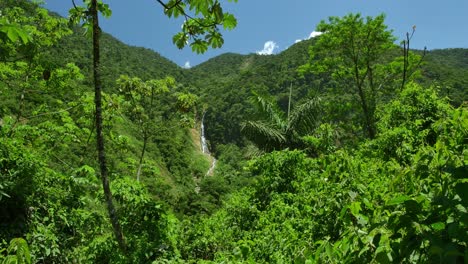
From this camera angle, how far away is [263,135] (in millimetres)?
14234

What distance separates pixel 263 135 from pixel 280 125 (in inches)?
40.1

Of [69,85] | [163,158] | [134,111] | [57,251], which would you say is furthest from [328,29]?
[163,158]

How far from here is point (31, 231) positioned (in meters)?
6.64

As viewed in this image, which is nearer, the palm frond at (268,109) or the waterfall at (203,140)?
the palm frond at (268,109)

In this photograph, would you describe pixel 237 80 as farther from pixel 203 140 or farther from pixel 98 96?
pixel 98 96

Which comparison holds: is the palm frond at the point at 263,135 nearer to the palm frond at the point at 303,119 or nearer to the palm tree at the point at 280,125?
the palm tree at the point at 280,125

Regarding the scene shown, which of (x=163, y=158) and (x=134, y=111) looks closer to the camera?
(x=134, y=111)

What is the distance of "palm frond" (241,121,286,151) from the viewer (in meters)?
14.2

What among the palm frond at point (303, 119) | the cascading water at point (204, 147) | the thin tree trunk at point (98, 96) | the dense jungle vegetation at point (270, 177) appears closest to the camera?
Result: the dense jungle vegetation at point (270, 177)

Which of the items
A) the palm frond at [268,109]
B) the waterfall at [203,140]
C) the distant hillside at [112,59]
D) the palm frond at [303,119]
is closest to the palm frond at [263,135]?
the palm frond at [268,109]

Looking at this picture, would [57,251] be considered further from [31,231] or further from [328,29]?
[328,29]

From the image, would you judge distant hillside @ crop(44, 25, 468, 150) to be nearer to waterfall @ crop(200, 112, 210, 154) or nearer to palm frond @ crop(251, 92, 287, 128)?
waterfall @ crop(200, 112, 210, 154)

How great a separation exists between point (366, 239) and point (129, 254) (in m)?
4.27

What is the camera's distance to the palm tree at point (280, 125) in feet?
47.4
